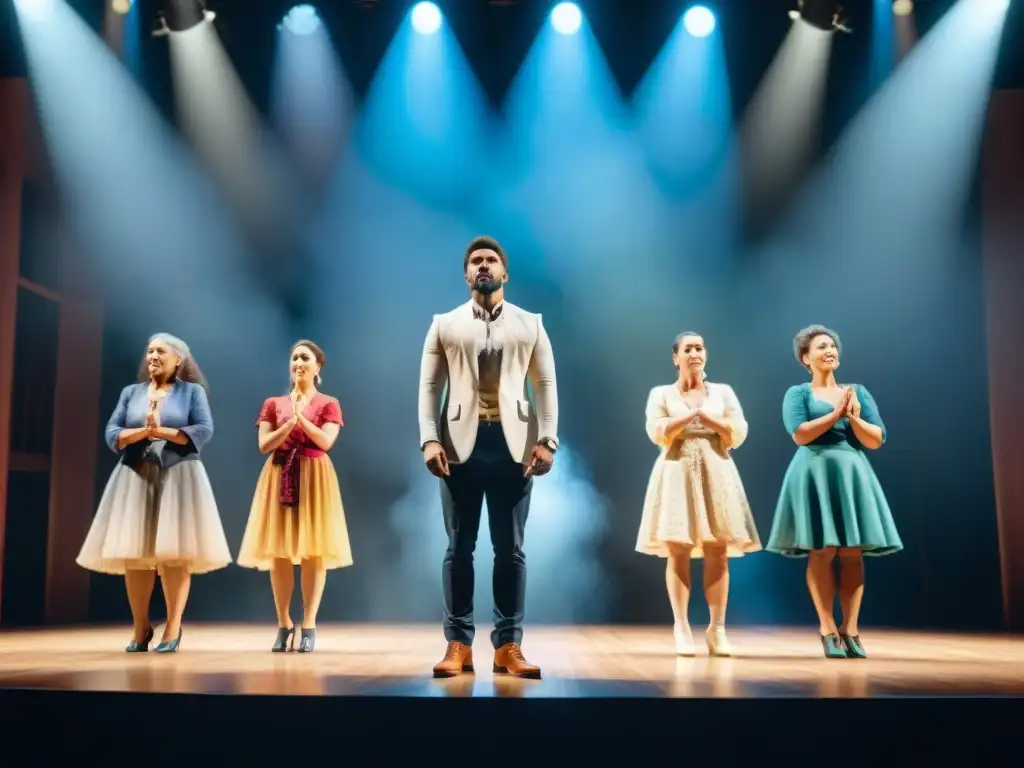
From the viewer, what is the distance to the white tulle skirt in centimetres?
394

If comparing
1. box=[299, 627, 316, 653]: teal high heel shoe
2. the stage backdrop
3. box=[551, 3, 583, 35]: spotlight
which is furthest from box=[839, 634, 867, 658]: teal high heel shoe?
box=[551, 3, 583, 35]: spotlight

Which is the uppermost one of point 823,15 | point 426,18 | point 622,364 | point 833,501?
point 426,18

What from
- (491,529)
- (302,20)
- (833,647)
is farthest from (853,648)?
(302,20)

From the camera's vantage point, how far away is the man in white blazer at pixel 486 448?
3.05 m

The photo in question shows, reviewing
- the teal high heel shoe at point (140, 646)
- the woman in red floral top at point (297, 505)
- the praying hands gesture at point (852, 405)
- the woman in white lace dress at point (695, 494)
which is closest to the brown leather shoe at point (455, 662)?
the woman in white lace dress at point (695, 494)

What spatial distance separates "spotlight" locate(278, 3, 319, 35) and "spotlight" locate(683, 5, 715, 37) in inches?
102

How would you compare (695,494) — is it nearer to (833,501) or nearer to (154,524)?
(833,501)

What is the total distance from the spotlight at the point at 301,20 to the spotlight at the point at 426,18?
69 centimetres

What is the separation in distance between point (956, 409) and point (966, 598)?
1257 mm

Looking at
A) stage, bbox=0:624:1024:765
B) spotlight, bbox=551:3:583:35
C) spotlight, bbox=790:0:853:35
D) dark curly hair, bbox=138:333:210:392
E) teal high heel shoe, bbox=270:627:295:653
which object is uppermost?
spotlight, bbox=551:3:583:35

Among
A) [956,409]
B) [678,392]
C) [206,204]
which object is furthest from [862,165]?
[206,204]

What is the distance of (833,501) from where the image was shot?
390 cm

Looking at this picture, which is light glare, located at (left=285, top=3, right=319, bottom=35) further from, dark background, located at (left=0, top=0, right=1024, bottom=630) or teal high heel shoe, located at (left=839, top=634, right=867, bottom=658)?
teal high heel shoe, located at (left=839, top=634, right=867, bottom=658)

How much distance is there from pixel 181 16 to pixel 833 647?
225 inches
